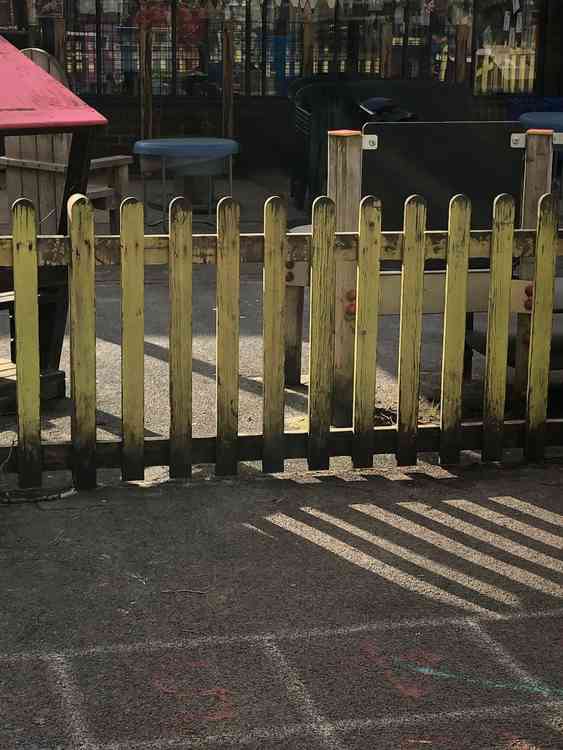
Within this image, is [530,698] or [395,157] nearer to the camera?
[530,698]

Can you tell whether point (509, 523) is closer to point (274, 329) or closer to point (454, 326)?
point (454, 326)

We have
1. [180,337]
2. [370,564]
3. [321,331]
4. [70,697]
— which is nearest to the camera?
[70,697]

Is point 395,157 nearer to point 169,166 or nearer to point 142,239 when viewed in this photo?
point 142,239

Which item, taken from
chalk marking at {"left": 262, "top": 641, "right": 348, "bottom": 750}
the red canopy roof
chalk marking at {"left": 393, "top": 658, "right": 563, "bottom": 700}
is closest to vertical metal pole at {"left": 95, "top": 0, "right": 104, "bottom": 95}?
the red canopy roof

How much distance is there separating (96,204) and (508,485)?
608 cm

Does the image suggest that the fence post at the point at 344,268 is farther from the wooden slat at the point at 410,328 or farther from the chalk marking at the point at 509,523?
the chalk marking at the point at 509,523

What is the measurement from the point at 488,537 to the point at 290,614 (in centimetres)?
107

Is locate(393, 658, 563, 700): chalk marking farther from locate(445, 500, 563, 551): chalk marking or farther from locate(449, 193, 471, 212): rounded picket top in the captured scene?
locate(449, 193, 471, 212): rounded picket top

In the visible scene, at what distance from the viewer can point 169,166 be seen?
1302cm

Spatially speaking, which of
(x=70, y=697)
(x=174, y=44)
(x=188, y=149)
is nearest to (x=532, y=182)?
(x=70, y=697)

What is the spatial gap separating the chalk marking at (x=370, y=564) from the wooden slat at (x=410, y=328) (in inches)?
30.1

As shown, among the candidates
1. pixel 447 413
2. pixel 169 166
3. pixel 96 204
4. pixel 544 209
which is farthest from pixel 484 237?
pixel 169 166

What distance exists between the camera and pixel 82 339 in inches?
213

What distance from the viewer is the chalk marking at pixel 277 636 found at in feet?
13.5
